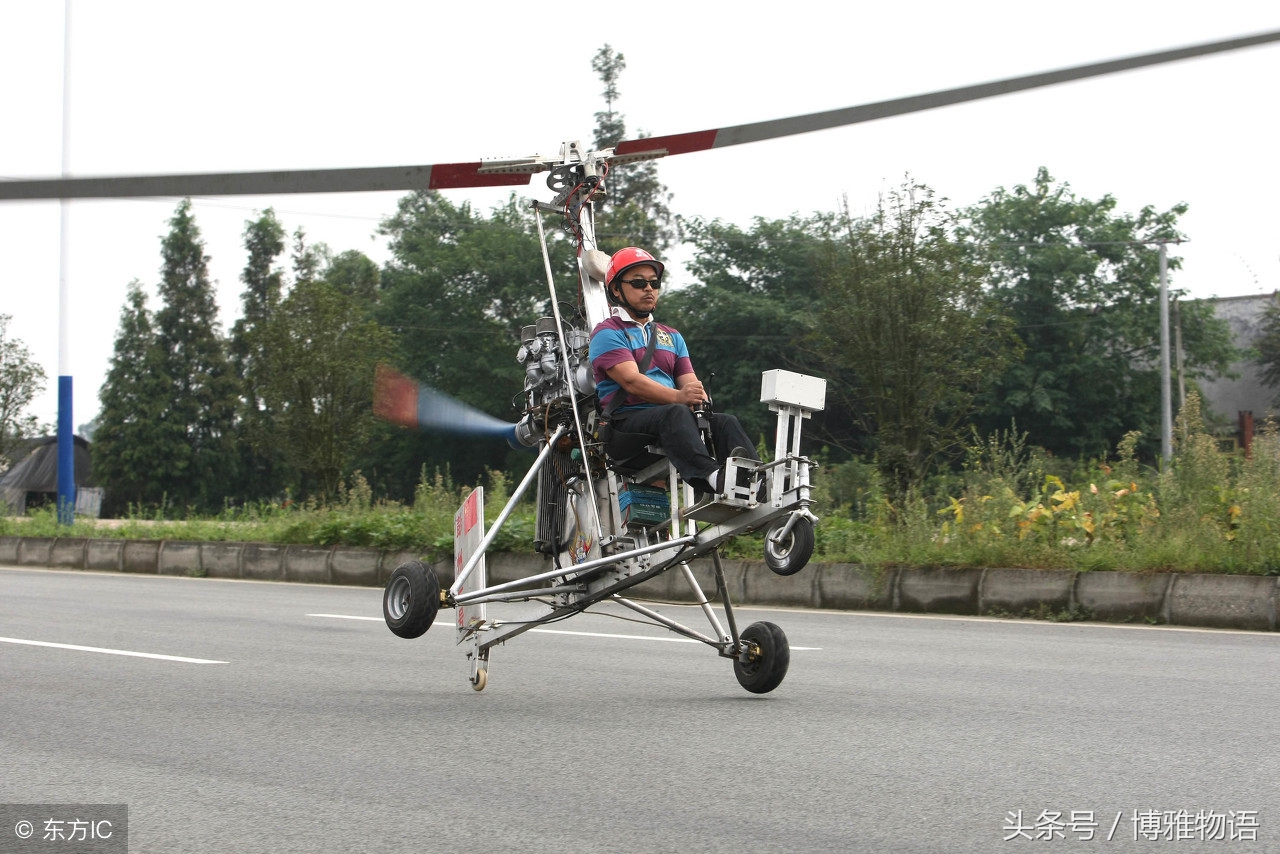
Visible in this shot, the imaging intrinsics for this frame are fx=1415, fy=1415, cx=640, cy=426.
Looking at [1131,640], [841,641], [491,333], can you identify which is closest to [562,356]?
[841,641]

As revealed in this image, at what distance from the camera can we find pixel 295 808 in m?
4.96

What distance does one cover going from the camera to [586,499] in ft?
24.6

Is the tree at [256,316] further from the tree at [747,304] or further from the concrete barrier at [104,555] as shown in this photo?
the concrete barrier at [104,555]

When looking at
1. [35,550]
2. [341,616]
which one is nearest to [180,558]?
[35,550]

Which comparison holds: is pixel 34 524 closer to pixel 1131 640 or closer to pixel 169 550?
pixel 169 550

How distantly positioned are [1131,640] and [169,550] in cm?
1672

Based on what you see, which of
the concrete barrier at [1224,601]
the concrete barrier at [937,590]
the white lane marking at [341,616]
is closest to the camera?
the concrete barrier at [1224,601]

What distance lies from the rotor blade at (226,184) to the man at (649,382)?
9.55 ft

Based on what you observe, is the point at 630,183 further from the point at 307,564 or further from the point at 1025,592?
the point at 1025,592

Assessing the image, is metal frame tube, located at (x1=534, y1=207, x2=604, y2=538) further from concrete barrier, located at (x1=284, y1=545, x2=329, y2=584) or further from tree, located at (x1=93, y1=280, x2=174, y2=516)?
tree, located at (x1=93, y1=280, x2=174, y2=516)

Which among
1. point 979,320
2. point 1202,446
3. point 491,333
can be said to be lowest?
→ point 1202,446

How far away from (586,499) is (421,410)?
3.23 ft

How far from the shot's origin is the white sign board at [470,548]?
25.6ft

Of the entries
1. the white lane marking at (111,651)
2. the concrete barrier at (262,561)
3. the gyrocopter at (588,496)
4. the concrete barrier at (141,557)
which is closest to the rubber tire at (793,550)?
the gyrocopter at (588,496)
